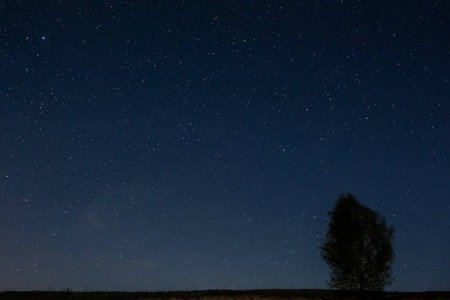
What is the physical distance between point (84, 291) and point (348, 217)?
28063 mm

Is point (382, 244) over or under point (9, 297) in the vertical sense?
over

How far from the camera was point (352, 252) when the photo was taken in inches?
1918

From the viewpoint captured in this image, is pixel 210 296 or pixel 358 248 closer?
pixel 210 296

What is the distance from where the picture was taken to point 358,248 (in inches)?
1921

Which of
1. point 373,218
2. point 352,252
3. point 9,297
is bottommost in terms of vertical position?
point 9,297

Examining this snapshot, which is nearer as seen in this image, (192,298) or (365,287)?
(192,298)

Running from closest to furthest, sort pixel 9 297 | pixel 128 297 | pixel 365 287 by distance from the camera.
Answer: pixel 128 297, pixel 9 297, pixel 365 287

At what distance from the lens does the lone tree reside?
159ft

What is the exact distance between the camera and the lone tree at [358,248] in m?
48.3

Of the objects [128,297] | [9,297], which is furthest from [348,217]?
[9,297]

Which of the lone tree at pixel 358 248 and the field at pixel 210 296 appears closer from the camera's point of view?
the field at pixel 210 296

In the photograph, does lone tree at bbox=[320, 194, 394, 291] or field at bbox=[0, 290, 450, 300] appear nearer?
field at bbox=[0, 290, 450, 300]

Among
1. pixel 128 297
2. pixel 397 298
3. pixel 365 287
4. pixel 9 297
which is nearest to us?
pixel 397 298

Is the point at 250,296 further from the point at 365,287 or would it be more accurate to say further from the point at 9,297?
the point at 9,297
